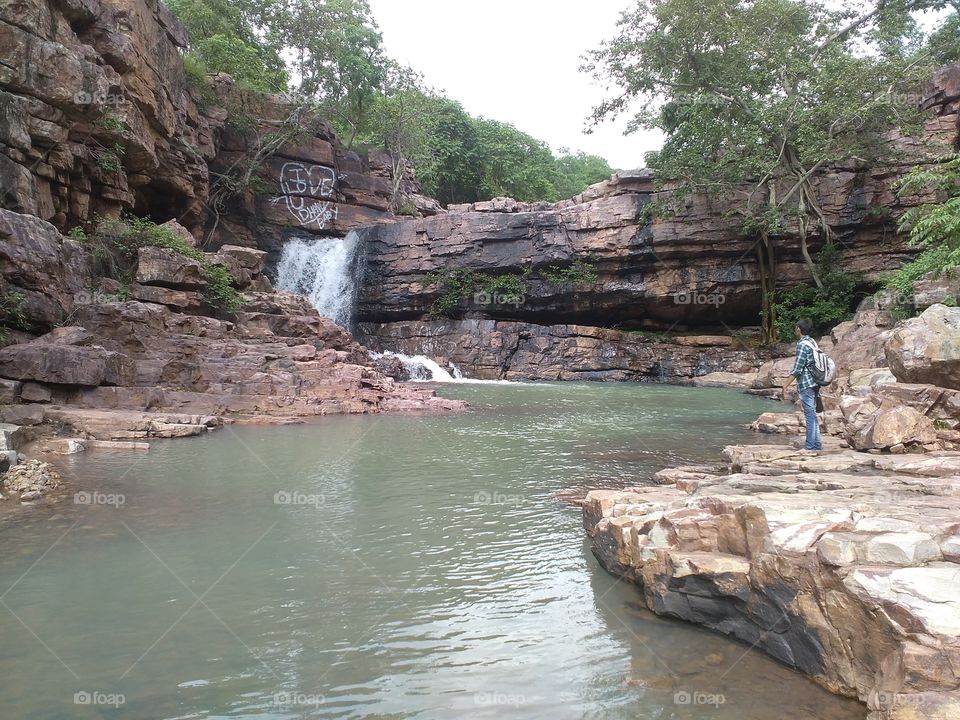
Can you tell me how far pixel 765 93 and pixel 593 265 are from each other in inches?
341

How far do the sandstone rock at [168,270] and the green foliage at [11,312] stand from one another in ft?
11.1

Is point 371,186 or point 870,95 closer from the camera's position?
point 870,95

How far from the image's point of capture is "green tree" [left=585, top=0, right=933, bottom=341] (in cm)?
2048

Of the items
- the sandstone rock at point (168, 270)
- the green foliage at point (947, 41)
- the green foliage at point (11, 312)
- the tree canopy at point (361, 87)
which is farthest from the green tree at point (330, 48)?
the green foliage at point (947, 41)

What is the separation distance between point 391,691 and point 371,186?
29914 mm

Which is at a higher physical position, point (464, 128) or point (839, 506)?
point (464, 128)

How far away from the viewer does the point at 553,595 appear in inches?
176

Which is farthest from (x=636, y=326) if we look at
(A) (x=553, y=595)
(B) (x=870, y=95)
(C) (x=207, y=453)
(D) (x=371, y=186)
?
(A) (x=553, y=595)

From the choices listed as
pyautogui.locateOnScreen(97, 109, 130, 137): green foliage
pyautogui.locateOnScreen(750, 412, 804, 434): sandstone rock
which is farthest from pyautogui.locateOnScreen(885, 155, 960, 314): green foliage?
pyautogui.locateOnScreen(97, 109, 130, 137): green foliage

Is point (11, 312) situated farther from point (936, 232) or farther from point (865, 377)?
point (936, 232)

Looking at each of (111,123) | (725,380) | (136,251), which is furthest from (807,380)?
(111,123)

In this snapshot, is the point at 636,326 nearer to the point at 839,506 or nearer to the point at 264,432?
the point at 264,432

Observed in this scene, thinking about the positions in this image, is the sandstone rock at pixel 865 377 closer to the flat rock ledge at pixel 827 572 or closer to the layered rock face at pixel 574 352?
the flat rock ledge at pixel 827 572

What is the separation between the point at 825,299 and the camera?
24766 millimetres
